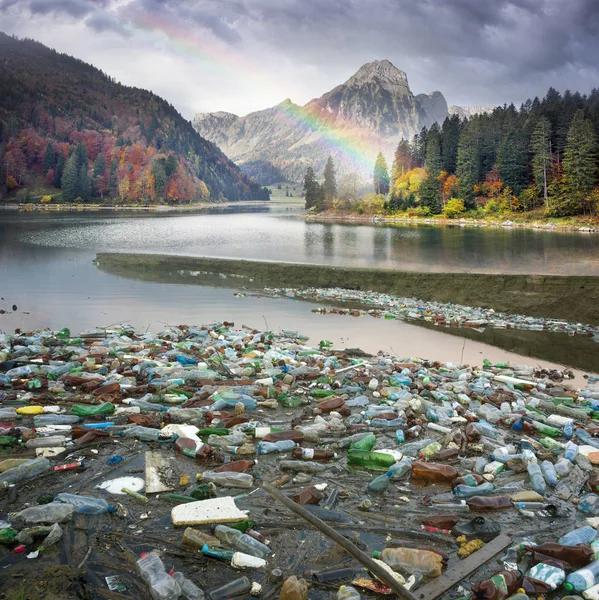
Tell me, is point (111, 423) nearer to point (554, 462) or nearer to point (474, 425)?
point (474, 425)

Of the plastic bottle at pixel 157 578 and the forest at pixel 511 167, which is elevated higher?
the forest at pixel 511 167

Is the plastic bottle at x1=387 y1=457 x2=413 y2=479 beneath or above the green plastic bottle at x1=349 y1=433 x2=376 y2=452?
beneath

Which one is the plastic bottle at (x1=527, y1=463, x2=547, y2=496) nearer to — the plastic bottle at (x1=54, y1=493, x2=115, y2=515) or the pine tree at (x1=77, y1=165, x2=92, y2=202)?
the plastic bottle at (x1=54, y1=493, x2=115, y2=515)

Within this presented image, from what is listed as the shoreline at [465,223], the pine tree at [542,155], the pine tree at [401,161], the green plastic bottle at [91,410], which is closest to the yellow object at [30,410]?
the green plastic bottle at [91,410]

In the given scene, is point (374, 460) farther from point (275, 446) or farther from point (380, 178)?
point (380, 178)

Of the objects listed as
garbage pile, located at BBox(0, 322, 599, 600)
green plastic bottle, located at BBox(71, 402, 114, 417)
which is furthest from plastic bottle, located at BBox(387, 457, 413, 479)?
green plastic bottle, located at BBox(71, 402, 114, 417)

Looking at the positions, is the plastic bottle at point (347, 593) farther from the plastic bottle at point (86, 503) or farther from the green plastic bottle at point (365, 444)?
the green plastic bottle at point (365, 444)
